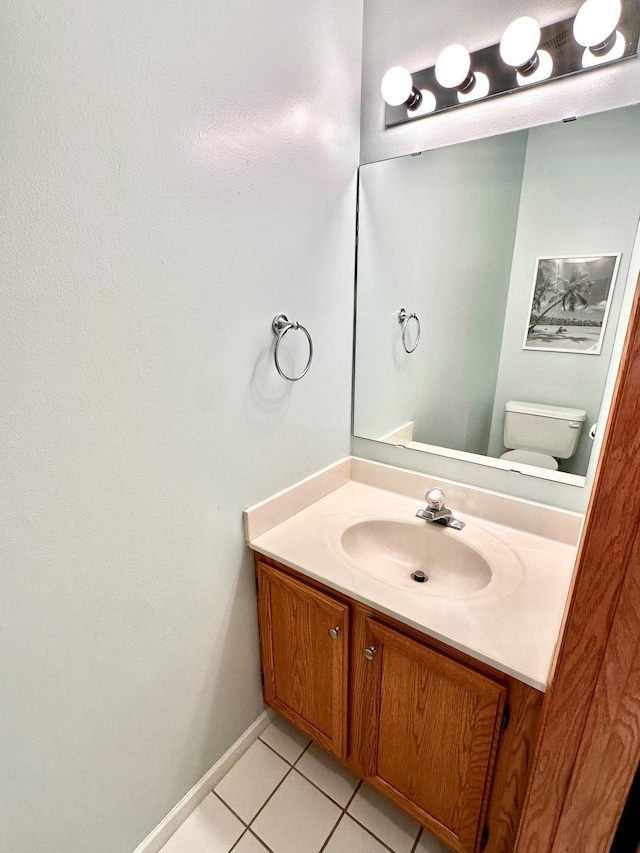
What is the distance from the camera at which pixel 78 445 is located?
75 centimetres

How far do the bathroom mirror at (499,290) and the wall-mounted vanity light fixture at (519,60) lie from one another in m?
0.11

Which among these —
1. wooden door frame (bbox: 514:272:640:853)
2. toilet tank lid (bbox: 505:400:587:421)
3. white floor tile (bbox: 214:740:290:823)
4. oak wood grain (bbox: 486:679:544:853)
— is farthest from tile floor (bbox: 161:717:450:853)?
toilet tank lid (bbox: 505:400:587:421)

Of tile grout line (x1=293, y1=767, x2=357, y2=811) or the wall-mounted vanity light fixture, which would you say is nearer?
the wall-mounted vanity light fixture

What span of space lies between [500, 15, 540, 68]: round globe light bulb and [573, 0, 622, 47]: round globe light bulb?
9cm

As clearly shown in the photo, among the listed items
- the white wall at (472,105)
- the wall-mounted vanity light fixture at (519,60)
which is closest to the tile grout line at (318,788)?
the white wall at (472,105)

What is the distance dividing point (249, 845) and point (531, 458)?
1.44 metres

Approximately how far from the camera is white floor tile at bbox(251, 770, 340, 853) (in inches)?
44.3

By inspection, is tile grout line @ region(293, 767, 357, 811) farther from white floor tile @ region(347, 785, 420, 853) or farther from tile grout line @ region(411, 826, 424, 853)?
tile grout line @ region(411, 826, 424, 853)

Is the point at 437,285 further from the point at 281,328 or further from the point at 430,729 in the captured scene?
the point at 430,729

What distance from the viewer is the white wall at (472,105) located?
947 mm

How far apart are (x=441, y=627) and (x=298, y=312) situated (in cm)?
93

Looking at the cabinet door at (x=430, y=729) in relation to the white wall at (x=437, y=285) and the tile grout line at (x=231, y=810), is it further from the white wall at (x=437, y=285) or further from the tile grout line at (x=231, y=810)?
the white wall at (x=437, y=285)

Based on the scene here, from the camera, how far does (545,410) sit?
121 centimetres

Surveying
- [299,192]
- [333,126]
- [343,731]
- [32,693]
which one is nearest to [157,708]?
[32,693]
